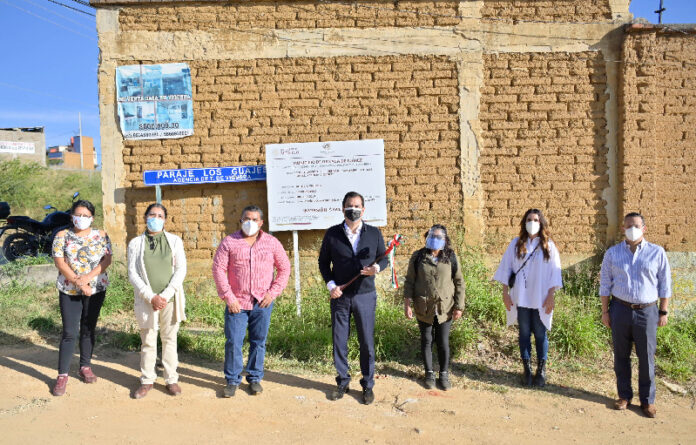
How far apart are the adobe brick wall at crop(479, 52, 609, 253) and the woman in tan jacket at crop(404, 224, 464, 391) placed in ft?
7.61

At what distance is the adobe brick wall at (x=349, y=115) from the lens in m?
6.48

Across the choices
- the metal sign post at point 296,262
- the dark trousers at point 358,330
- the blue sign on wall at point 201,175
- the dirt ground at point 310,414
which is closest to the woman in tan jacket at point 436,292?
the dirt ground at point 310,414

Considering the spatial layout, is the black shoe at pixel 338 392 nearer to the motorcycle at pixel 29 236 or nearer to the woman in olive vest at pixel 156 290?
the woman in olive vest at pixel 156 290

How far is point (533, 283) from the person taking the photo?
14.7ft

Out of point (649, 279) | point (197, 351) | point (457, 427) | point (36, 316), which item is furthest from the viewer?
point (36, 316)

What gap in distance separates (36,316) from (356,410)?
13.9ft

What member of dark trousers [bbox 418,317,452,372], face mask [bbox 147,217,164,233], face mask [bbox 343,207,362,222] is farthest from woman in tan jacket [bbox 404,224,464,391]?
face mask [bbox 147,217,164,233]

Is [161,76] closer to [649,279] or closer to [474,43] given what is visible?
[474,43]

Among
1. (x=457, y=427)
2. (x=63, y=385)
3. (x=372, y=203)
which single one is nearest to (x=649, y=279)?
(x=457, y=427)

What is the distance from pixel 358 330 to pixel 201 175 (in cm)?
332

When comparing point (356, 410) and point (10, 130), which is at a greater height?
point (10, 130)

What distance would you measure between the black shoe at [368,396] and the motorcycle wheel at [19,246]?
718 cm

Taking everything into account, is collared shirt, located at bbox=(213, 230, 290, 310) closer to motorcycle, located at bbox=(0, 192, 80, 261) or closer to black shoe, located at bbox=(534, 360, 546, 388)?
black shoe, located at bbox=(534, 360, 546, 388)

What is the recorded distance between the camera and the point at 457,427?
12.3 ft
